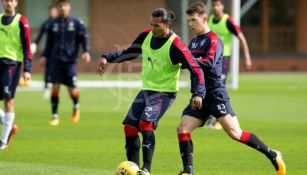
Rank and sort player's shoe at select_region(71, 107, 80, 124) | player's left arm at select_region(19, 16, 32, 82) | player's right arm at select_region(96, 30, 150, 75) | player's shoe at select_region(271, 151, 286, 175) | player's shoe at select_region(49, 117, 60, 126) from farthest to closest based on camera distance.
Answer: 1. player's shoe at select_region(71, 107, 80, 124)
2. player's shoe at select_region(49, 117, 60, 126)
3. player's left arm at select_region(19, 16, 32, 82)
4. player's shoe at select_region(271, 151, 286, 175)
5. player's right arm at select_region(96, 30, 150, 75)

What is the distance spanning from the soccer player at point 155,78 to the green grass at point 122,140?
92 centimetres

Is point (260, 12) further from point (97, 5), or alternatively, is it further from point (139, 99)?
point (139, 99)

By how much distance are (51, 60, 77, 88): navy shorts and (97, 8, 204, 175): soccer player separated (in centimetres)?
684

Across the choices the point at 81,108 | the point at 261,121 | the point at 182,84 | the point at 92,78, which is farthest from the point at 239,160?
the point at 92,78

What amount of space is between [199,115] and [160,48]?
3.08 ft

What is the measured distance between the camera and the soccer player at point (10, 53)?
41.7 ft

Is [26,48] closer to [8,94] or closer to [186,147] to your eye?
[8,94]

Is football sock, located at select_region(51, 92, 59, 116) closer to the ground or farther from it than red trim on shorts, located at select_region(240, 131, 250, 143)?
closer to the ground

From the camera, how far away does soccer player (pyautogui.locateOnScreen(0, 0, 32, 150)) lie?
12.7m

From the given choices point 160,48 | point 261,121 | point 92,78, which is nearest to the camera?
point 160,48

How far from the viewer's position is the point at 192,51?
9.98m

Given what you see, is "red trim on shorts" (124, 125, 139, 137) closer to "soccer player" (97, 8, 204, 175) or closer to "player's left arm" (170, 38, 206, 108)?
"soccer player" (97, 8, 204, 175)

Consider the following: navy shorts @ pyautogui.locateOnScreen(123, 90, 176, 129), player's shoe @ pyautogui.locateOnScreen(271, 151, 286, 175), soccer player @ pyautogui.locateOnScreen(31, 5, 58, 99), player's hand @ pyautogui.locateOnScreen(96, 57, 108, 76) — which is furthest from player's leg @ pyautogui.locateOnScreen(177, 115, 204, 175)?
soccer player @ pyautogui.locateOnScreen(31, 5, 58, 99)

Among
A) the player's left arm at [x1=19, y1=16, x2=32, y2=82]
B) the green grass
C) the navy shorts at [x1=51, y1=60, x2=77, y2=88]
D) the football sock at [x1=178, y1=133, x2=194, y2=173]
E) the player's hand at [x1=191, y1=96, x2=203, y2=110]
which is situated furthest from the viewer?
the navy shorts at [x1=51, y1=60, x2=77, y2=88]
